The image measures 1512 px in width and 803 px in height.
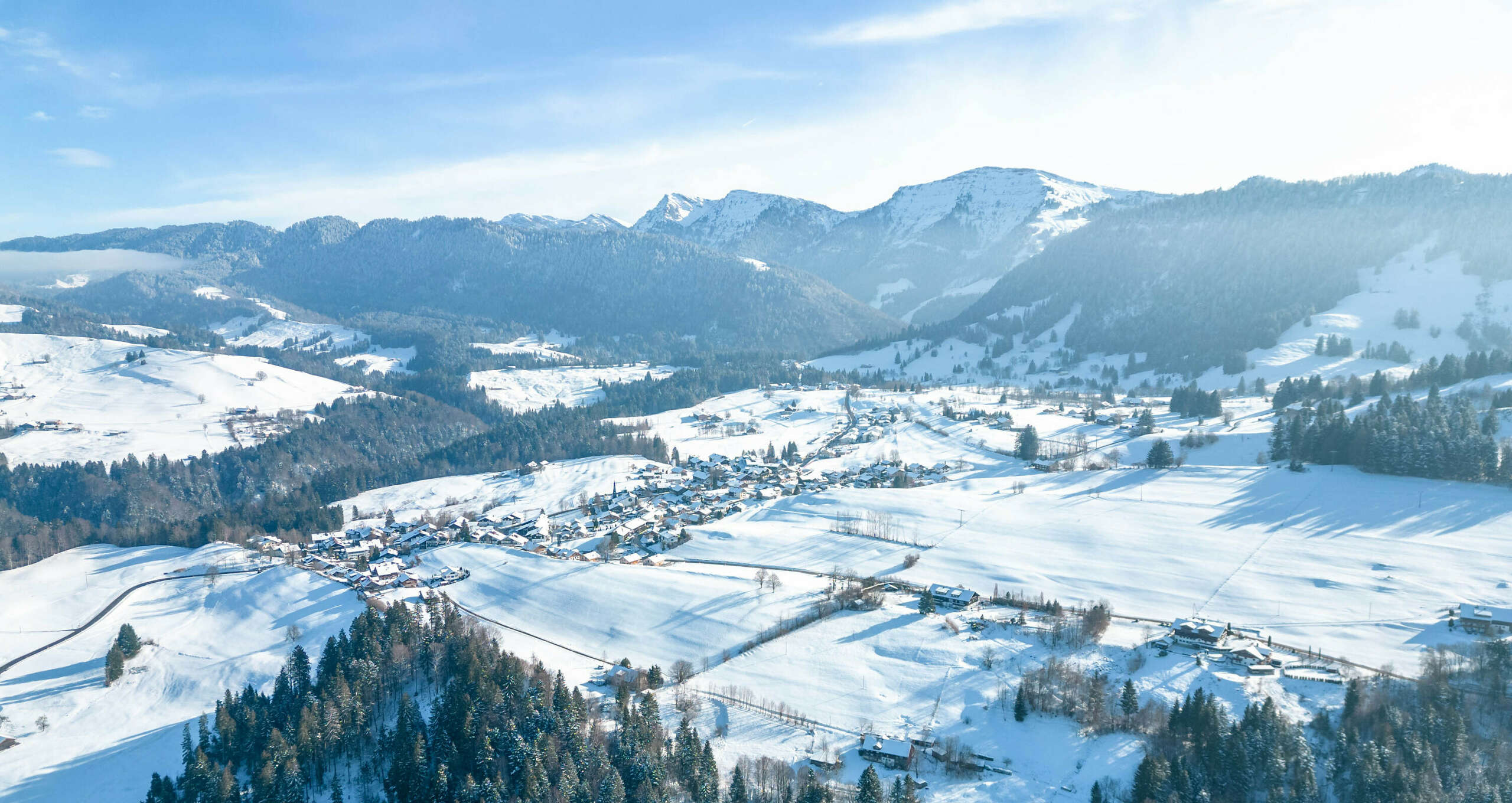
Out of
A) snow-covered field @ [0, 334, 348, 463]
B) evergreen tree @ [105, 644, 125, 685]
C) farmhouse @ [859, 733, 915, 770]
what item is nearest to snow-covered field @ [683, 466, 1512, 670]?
farmhouse @ [859, 733, 915, 770]

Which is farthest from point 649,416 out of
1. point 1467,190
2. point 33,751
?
point 1467,190

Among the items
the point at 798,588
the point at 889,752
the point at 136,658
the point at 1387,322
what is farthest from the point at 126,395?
the point at 1387,322

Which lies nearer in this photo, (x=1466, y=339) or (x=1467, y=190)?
(x=1466, y=339)

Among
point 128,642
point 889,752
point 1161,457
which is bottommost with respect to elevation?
point 128,642

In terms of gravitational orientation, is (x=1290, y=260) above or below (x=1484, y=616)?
above

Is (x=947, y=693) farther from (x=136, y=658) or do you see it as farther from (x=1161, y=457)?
(x=1161, y=457)

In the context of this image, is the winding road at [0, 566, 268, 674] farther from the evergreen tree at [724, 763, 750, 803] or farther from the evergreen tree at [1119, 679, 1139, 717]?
the evergreen tree at [1119, 679, 1139, 717]

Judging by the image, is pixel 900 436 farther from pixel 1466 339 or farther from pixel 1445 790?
pixel 1466 339
